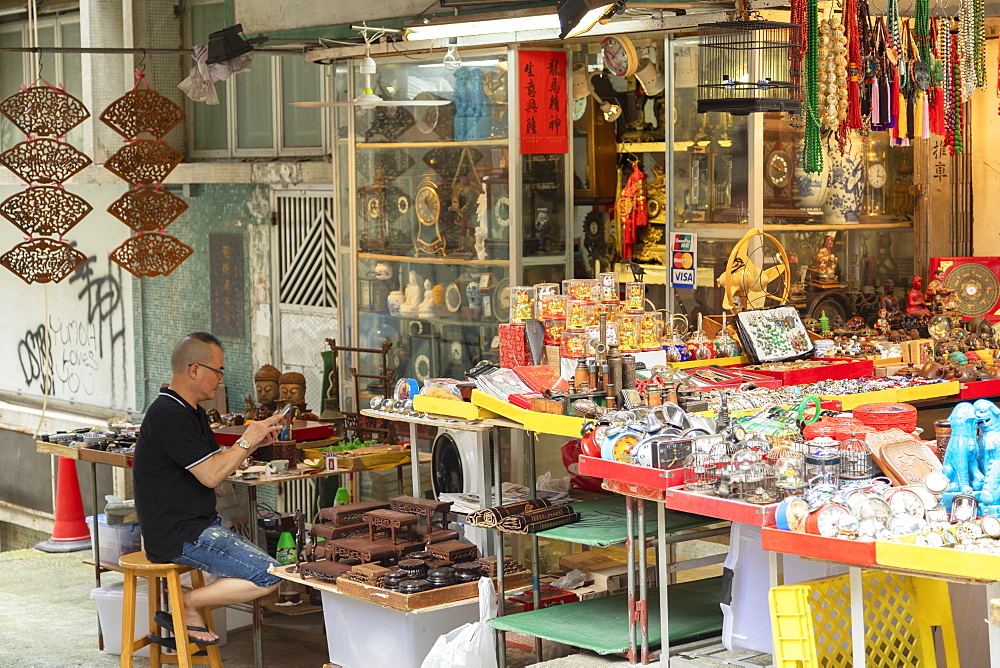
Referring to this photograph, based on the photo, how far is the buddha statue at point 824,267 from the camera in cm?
844

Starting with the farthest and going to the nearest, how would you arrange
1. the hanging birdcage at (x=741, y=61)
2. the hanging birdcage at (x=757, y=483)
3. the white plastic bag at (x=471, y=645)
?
the hanging birdcage at (x=741, y=61) < the white plastic bag at (x=471, y=645) < the hanging birdcage at (x=757, y=483)

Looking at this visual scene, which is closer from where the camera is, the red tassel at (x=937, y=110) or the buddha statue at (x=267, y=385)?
the red tassel at (x=937, y=110)

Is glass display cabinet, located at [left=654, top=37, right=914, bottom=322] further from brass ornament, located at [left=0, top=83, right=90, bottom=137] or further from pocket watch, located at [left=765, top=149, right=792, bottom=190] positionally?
brass ornament, located at [left=0, top=83, right=90, bottom=137]

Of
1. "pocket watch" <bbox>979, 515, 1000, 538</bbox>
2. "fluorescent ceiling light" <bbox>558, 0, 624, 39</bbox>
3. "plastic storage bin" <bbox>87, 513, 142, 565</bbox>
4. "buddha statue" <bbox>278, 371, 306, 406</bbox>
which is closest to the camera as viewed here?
"pocket watch" <bbox>979, 515, 1000, 538</bbox>

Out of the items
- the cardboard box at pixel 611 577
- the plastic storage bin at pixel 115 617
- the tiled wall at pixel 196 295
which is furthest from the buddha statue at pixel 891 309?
the tiled wall at pixel 196 295

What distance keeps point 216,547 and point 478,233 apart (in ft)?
11.5

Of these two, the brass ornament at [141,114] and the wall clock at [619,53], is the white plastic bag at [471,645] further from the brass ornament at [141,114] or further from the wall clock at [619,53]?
the brass ornament at [141,114]

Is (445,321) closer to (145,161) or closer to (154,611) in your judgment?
(145,161)

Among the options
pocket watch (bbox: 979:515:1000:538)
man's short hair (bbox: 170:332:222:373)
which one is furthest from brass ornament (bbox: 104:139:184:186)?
pocket watch (bbox: 979:515:1000:538)

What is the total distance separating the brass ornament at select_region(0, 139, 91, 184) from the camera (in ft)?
31.5

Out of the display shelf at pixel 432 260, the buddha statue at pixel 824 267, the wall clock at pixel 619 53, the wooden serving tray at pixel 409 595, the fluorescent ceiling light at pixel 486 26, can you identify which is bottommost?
the wooden serving tray at pixel 409 595

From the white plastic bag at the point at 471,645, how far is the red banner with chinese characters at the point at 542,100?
3.93 metres

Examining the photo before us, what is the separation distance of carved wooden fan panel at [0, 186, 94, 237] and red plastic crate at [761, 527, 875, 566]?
22.5 ft

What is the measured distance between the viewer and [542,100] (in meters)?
8.78
